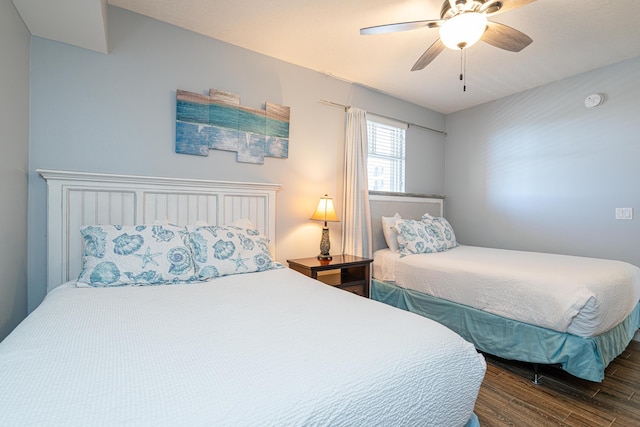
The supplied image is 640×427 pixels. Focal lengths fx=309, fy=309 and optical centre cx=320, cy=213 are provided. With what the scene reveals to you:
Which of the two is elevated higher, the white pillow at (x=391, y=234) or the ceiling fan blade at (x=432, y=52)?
the ceiling fan blade at (x=432, y=52)

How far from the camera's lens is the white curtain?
3.20 meters

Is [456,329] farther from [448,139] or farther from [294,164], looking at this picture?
[448,139]

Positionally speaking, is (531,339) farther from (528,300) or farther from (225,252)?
(225,252)

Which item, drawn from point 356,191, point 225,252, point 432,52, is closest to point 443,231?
point 356,191

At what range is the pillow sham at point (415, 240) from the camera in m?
3.06

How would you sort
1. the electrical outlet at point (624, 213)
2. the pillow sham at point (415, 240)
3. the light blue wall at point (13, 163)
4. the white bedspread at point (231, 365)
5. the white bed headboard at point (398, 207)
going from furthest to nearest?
the white bed headboard at point (398, 207), the pillow sham at point (415, 240), the electrical outlet at point (624, 213), the light blue wall at point (13, 163), the white bedspread at point (231, 365)

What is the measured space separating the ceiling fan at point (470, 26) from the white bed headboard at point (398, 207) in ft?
6.09

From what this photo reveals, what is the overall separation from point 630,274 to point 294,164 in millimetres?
2761

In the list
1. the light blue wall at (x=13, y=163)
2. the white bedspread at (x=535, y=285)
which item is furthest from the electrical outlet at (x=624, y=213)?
the light blue wall at (x=13, y=163)

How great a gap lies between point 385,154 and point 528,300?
7.23 feet

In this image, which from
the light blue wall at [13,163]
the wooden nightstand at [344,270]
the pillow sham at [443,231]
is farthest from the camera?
the pillow sham at [443,231]

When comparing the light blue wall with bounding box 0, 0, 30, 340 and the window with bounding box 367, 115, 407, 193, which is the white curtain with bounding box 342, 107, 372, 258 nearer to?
the window with bounding box 367, 115, 407, 193

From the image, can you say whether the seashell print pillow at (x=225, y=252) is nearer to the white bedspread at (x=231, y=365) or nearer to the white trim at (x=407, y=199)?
the white bedspread at (x=231, y=365)

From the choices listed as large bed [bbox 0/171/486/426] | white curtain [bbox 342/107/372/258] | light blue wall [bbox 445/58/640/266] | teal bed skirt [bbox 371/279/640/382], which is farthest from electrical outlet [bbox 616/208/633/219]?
large bed [bbox 0/171/486/426]
